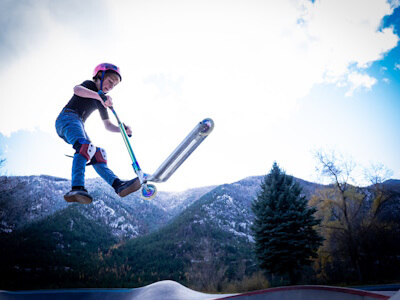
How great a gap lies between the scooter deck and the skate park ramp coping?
123 inches

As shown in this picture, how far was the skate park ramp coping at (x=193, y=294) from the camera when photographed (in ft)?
17.0

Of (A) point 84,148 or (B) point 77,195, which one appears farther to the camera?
(A) point 84,148

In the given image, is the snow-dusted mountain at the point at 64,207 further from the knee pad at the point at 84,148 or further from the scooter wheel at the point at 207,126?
the scooter wheel at the point at 207,126

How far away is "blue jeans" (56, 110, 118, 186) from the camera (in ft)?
7.63

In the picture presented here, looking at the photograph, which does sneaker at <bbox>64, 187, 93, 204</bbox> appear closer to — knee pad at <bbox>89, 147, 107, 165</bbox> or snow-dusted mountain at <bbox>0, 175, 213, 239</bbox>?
knee pad at <bbox>89, 147, 107, 165</bbox>

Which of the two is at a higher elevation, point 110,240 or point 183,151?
point 183,151

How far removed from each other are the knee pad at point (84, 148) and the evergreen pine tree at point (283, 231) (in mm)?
15404

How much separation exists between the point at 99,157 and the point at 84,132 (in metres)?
0.35

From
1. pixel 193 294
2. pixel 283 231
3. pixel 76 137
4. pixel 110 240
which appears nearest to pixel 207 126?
pixel 76 137

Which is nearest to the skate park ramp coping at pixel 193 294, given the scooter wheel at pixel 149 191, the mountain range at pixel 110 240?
the scooter wheel at pixel 149 191

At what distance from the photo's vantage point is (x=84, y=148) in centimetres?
233

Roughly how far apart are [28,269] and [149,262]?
992 centimetres

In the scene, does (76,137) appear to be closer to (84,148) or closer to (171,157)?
(84,148)

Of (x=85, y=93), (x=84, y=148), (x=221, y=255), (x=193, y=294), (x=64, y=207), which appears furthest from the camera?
(x=64, y=207)
